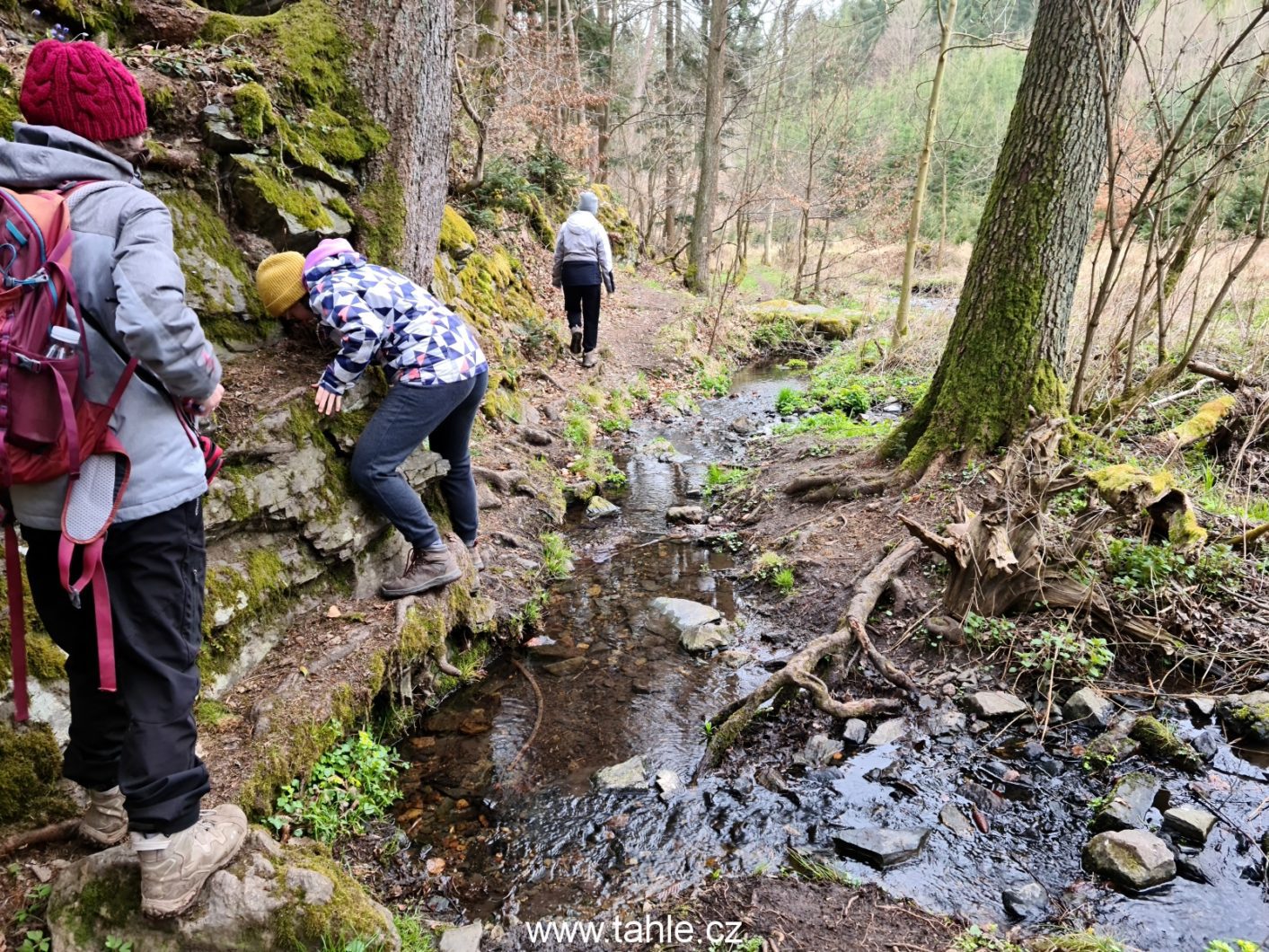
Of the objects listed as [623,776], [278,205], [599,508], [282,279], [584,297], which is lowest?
[623,776]

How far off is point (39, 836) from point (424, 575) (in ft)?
6.92

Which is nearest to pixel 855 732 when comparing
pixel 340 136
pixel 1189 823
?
pixel 1189 823

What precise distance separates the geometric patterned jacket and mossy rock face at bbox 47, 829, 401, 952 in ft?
7.44

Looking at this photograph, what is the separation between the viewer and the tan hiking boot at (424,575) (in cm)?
424

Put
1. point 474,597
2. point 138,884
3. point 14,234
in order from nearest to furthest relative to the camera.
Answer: point 14,234 → point 138,884 → point 474,597

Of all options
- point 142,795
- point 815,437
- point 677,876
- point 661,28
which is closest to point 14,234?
point 142,795

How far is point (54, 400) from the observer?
189 cm

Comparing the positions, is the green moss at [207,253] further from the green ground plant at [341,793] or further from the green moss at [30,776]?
the green ground plant at [341,793]

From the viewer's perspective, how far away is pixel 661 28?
21.7 metres

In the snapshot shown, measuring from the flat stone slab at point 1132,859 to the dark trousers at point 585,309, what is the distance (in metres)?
8.16

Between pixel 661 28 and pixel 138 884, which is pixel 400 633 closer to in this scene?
pixel 138 884

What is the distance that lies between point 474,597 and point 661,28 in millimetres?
22485

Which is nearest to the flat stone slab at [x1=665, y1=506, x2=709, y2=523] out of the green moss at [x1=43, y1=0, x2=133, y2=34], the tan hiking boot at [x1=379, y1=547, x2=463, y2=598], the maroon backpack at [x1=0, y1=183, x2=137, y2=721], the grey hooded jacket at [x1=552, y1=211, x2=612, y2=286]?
the tan hiking boot at [x1=379, y1=547, x2=463, y2=598]

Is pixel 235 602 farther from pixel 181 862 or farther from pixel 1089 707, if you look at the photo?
pixel 1089 707
